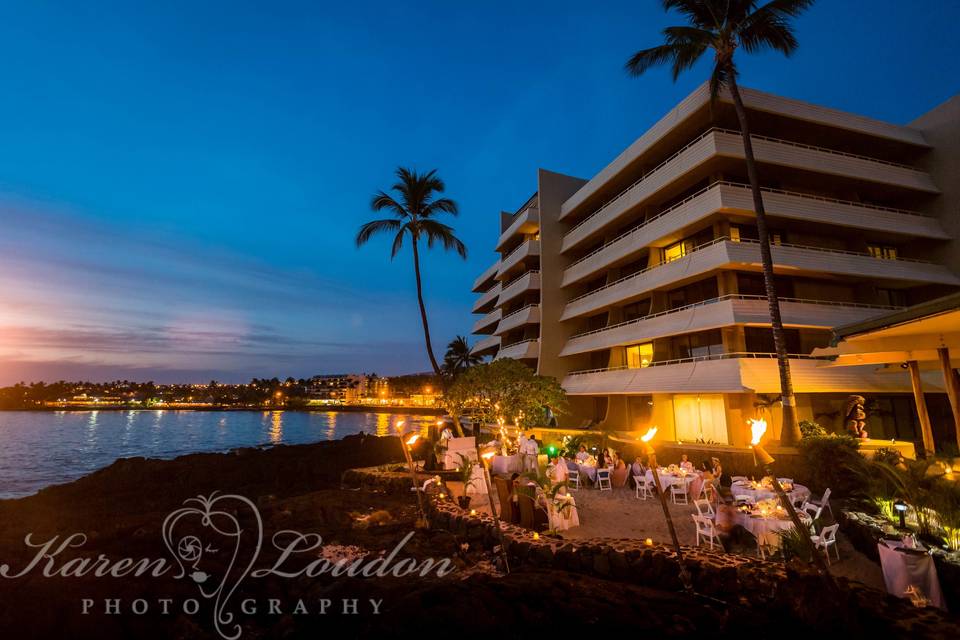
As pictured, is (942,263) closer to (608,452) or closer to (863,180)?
(863,180)

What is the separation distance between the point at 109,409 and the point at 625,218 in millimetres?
186380

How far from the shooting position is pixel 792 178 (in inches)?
948

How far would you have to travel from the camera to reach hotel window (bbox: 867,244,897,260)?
25245 mm

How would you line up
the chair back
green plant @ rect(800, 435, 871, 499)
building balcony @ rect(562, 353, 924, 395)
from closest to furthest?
the chair back → green plant @ rect(800, 435, 871, 499) → building balcony @ rect(562, 353, 924, 395)

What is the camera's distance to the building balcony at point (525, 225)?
125ft

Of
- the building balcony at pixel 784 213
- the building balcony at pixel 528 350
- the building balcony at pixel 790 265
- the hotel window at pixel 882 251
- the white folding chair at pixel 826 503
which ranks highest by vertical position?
the building balcony at pixel 784 213

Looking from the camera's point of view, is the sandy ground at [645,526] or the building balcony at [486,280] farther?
the building balcony at [486,280]

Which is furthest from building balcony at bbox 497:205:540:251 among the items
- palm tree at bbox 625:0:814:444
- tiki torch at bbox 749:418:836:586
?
tiki torch at bbox 749:418:836:586

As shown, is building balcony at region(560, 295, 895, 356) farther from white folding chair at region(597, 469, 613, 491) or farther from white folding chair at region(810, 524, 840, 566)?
white folding chair at region(810, 524, 840, 566)

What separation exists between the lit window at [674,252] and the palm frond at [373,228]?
1629 cm

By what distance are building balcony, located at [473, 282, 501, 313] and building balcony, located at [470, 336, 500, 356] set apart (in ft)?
14.6

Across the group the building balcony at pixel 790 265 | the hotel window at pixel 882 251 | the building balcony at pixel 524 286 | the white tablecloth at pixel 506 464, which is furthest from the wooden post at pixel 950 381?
the building balcony at pixel 524 286

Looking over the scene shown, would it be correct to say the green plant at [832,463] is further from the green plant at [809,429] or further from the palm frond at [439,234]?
the palm frond at [439,234]

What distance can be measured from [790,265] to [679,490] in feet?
46.9
